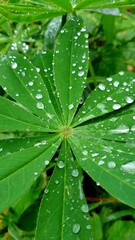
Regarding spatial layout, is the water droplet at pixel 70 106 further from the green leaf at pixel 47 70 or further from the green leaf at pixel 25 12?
the green leaf at pixel 25 12

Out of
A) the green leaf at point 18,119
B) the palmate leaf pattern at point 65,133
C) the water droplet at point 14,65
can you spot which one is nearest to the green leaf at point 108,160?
the palmate leaf pattern at point 65,133

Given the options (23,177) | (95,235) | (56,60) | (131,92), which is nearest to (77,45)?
(56,60)

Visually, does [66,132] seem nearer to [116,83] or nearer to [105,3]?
[116,83]

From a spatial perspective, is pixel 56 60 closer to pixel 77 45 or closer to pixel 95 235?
pixel 77 45

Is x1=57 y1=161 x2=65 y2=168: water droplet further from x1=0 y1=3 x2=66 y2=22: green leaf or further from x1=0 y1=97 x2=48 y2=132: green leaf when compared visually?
x1=0 y1=3 x2=66 y2=22: green leaf

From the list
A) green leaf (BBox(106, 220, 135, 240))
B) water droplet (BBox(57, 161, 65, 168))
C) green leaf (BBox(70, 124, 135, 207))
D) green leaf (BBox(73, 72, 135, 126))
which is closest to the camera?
green leaf (BBox(70, 124, 135, 207))

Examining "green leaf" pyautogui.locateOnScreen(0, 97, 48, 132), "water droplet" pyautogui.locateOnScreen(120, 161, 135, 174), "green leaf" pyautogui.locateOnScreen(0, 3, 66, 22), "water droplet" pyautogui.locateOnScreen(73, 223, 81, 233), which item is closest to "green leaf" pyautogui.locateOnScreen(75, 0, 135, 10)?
"green leaf" pyautogui.locateOnScreen(0, 3, 66, 22)

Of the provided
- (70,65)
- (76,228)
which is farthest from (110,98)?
(76,228)
